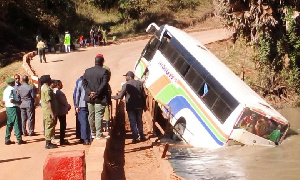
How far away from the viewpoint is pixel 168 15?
50.0 metres

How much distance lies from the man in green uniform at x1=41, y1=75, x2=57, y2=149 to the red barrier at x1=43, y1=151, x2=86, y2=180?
6103mm

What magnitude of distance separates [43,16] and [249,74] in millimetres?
24221

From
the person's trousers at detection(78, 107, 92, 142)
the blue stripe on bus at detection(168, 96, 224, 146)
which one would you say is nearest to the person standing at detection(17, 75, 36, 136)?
→ the person's trousers at detection(78, 107, 92, 142)

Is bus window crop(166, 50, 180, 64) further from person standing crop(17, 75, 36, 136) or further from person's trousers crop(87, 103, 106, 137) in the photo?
person's trousers crop(87, 103, 106, 137)

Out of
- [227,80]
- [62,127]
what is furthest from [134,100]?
[227,80]

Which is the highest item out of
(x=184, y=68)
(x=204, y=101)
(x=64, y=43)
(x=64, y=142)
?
(x=184, y=68)

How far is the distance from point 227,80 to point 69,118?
5.09m

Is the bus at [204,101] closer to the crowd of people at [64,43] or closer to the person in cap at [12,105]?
the person in cap at [12,105]

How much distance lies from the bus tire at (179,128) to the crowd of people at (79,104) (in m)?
1.81

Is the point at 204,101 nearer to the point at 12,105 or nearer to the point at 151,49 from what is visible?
the point at 151,49

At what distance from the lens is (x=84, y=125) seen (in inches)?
447

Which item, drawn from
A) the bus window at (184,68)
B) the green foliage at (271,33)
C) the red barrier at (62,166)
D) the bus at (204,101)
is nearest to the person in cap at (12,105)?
the bus at (204,101)

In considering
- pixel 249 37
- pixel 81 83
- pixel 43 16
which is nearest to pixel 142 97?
pixel 81 83

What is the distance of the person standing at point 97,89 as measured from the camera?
10461 millimetres
